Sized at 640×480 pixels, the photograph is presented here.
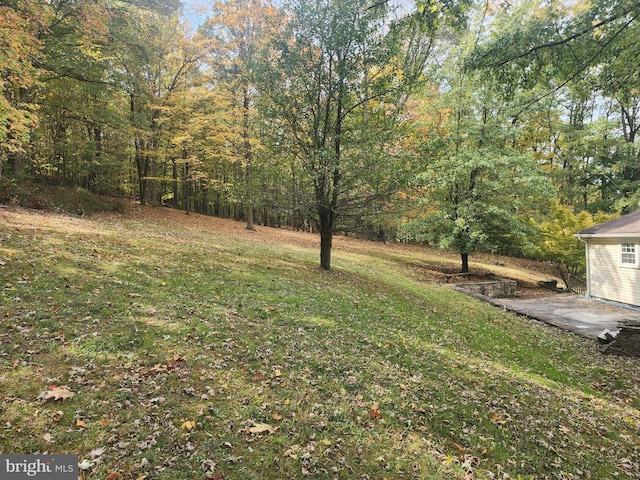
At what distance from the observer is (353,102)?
9.73 m

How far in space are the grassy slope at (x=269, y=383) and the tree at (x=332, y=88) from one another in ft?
12.6

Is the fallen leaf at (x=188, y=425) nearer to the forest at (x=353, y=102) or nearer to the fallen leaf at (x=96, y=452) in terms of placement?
the fallen leaf at (x=96, y=452)

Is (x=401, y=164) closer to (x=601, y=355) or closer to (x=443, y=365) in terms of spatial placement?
(x=443, y=365)

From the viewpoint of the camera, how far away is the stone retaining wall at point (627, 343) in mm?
7465

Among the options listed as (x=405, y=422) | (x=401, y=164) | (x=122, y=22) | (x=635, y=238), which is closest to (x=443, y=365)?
(x=405, y=422)

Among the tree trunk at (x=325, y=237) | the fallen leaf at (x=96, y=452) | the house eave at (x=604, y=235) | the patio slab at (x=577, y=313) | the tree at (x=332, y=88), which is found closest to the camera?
the fallen leaf at (x=96, y=452)

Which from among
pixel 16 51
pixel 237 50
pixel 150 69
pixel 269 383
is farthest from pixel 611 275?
pixel 150 69

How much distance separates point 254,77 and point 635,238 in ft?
47.6

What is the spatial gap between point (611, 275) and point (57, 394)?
17.5 meters

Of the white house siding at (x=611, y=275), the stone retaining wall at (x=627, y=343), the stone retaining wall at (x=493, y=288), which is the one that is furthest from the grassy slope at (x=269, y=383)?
the white house siding at (x=611, y=275)

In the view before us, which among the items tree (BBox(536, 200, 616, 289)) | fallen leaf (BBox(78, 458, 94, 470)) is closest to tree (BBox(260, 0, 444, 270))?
fallen leaf (BBox(78, 458, 94, 470))

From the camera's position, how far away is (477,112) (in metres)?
16.1

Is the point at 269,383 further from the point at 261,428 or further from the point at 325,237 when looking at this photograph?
the point at 325,237

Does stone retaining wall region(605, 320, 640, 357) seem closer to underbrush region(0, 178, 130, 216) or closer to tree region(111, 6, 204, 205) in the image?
underbrush region(0, 178, 130, 216)
